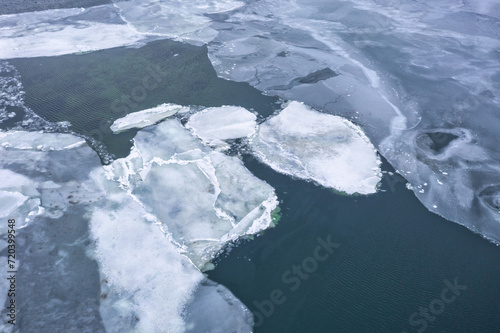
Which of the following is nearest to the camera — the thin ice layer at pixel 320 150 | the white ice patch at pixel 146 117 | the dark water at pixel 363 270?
the dark water at pixel 363 270

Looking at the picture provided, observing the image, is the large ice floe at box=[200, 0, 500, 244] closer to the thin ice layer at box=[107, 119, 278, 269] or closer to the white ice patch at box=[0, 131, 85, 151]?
the thin ice layer at box=[107, 119, 278, 269]

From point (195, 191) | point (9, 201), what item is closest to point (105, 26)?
point (9, 201)

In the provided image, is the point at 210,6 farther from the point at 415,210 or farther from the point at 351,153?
the point at 415,210

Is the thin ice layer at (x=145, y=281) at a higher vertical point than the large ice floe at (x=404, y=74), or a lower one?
lower

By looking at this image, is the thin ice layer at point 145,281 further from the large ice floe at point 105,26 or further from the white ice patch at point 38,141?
the large ice floe at point 105,26

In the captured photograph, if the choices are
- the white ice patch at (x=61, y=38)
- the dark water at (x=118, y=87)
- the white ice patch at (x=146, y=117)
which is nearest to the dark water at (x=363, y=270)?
the dark water at (x=118, y=87)

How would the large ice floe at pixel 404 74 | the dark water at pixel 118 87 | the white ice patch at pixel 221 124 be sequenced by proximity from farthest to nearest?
the dark water at pixel 118 87 < the white ice patch at pixel 221 124 < the large ice floe at pixel 404 74

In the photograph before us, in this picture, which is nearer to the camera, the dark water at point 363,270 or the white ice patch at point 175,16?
the dark water at point 363,270

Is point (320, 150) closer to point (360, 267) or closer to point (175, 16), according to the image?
point (360, 267)
